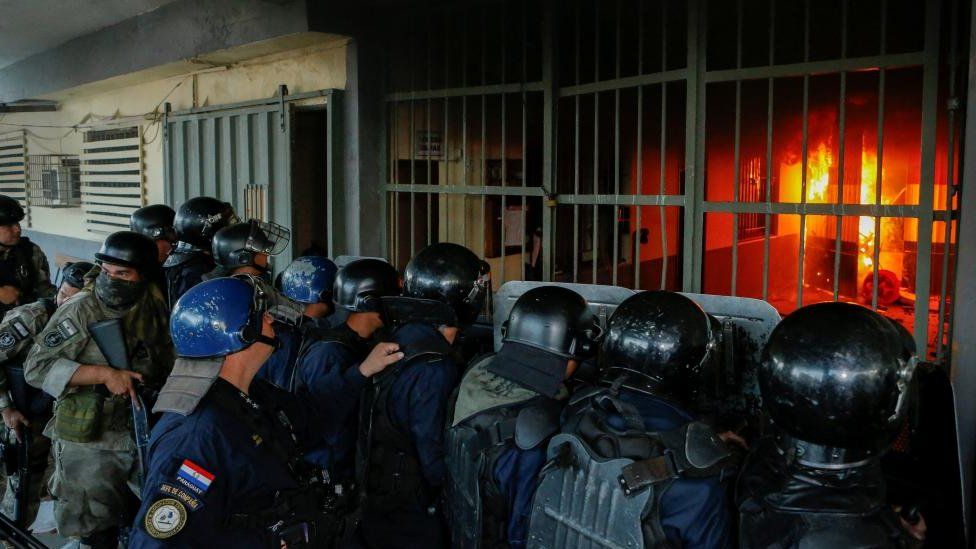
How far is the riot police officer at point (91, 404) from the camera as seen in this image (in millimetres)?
3719

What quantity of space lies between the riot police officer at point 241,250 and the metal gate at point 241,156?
1054 millimetres

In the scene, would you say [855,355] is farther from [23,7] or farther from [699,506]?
[23,7]

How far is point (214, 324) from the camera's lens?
2.44 m

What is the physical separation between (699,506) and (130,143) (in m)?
8.58

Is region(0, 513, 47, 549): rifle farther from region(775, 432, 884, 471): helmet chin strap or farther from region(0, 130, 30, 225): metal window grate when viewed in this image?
Answer: region(0, 130, 30, 225): metal window grate

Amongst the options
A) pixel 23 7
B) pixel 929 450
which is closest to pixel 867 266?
pixel 929 450

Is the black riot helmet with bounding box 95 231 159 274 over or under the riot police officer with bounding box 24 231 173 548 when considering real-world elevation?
over

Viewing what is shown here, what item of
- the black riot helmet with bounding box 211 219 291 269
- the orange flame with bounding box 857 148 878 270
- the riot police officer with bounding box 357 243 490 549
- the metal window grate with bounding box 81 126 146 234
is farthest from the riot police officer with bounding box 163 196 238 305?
the orange flame with bounding box 857 148 878 270

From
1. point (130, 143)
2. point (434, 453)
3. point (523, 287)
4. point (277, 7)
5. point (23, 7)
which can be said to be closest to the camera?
point (434, 453)

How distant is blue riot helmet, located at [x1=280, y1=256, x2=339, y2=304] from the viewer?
13.5ft

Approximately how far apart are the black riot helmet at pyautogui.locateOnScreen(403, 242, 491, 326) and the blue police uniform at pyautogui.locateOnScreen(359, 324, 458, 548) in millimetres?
332

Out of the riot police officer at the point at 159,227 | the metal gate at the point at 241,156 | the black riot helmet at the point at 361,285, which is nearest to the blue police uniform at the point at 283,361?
the black riot helmet at the point at 361,285

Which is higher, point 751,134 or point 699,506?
point 751,134

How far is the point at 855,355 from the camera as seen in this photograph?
2.02 meters
